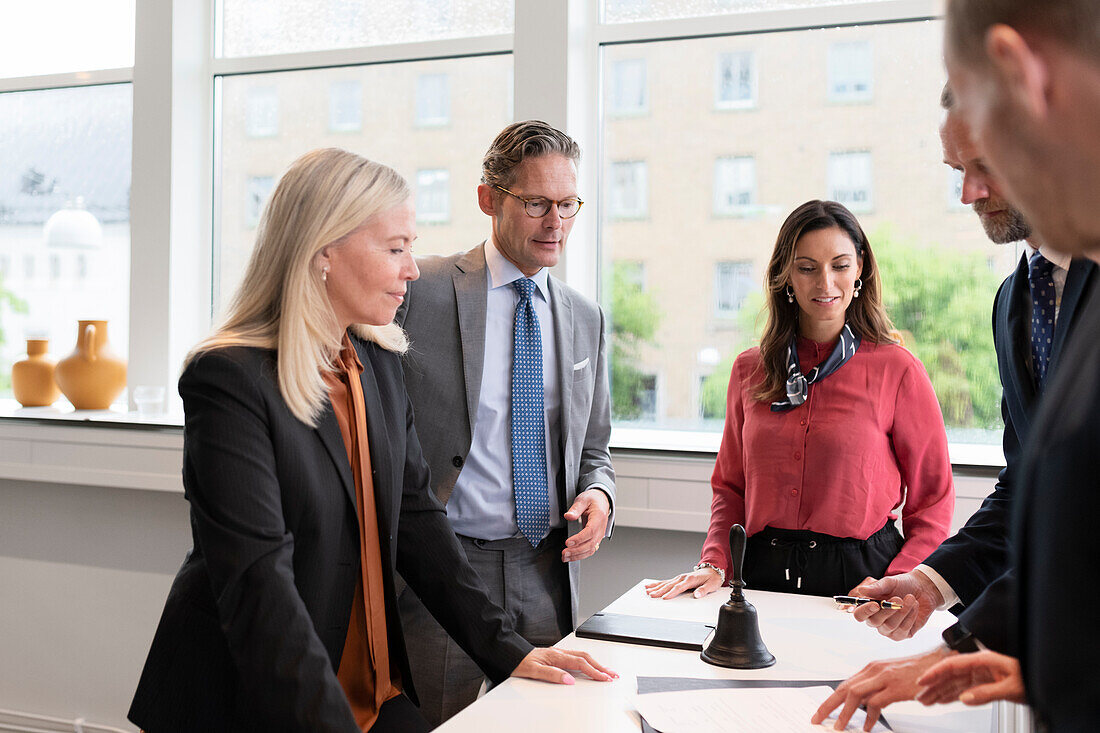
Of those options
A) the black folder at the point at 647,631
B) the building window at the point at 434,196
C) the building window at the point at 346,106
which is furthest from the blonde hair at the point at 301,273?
the building window at the point at 346,106

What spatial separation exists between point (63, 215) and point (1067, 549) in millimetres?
4372

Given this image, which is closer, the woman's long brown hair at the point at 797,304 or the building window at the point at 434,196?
the woman's long brown hair at the point at 797,304

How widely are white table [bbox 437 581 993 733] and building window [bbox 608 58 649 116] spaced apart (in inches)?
76.8

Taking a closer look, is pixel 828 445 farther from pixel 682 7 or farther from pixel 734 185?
pixel 682 7

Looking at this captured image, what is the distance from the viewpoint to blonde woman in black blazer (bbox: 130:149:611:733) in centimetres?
142

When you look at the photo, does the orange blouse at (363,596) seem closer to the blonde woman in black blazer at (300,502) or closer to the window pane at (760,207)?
the blonde woman in black blazer at (300,502)

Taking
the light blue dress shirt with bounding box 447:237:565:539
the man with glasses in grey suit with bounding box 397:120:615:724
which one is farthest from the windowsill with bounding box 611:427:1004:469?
the light blue dress shirt with bounding box 447:237:565:539

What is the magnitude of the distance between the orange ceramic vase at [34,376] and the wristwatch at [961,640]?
3.68m

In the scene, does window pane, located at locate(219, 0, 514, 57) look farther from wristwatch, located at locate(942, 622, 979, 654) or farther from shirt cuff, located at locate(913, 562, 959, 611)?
wristwatch, located at locate(942, 622, 979, 654)

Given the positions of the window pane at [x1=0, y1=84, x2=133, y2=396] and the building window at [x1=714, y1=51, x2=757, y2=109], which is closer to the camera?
the building window at [x1=714, y1=51, x2=757, y2=109]

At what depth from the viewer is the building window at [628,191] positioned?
134 inches

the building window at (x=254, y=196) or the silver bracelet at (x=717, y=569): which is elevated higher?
the building window at (x=254, y=196)

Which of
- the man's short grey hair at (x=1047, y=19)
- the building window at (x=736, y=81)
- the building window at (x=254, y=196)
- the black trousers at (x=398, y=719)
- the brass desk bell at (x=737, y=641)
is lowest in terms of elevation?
the black trousers at (x=398, y=719)

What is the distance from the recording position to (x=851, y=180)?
3162 millimetres
